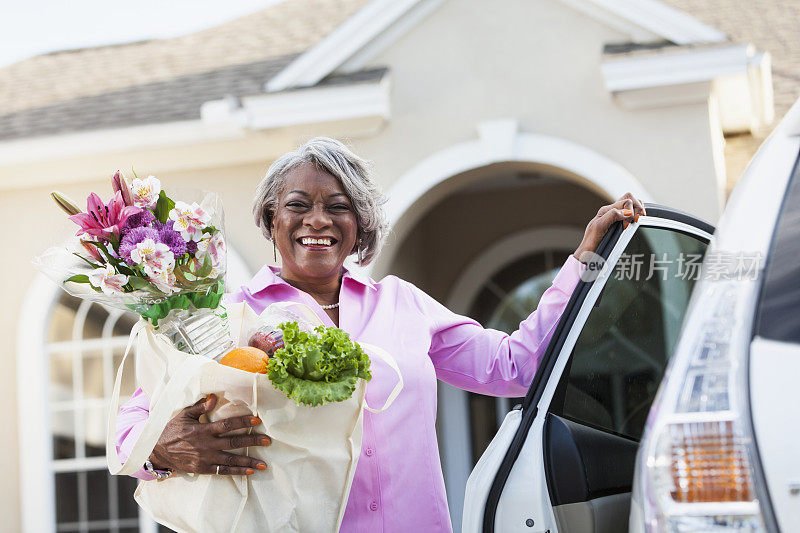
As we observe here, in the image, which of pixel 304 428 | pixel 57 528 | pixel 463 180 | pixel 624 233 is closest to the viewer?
pixel 304 428

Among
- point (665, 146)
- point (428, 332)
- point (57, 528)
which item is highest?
point (665, 146)

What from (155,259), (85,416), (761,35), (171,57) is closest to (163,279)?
(155,259)

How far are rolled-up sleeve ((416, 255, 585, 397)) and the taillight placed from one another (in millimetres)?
1054

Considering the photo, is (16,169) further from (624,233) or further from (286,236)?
(624,233)

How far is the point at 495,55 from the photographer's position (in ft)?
23.0

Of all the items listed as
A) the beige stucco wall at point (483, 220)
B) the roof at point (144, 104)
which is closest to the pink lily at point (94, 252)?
the roof at point (144, 104)

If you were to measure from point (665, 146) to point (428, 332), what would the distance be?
4592 mm

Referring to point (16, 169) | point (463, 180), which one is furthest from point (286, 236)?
point (16, 169)

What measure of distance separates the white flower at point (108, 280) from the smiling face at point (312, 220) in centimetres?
65

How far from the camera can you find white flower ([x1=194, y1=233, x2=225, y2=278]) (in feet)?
6.82

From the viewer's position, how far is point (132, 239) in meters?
2.02

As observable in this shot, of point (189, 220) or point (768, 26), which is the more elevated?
point (768, 26)

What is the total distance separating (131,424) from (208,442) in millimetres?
237

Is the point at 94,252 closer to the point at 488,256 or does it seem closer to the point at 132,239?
the point at 132,239
